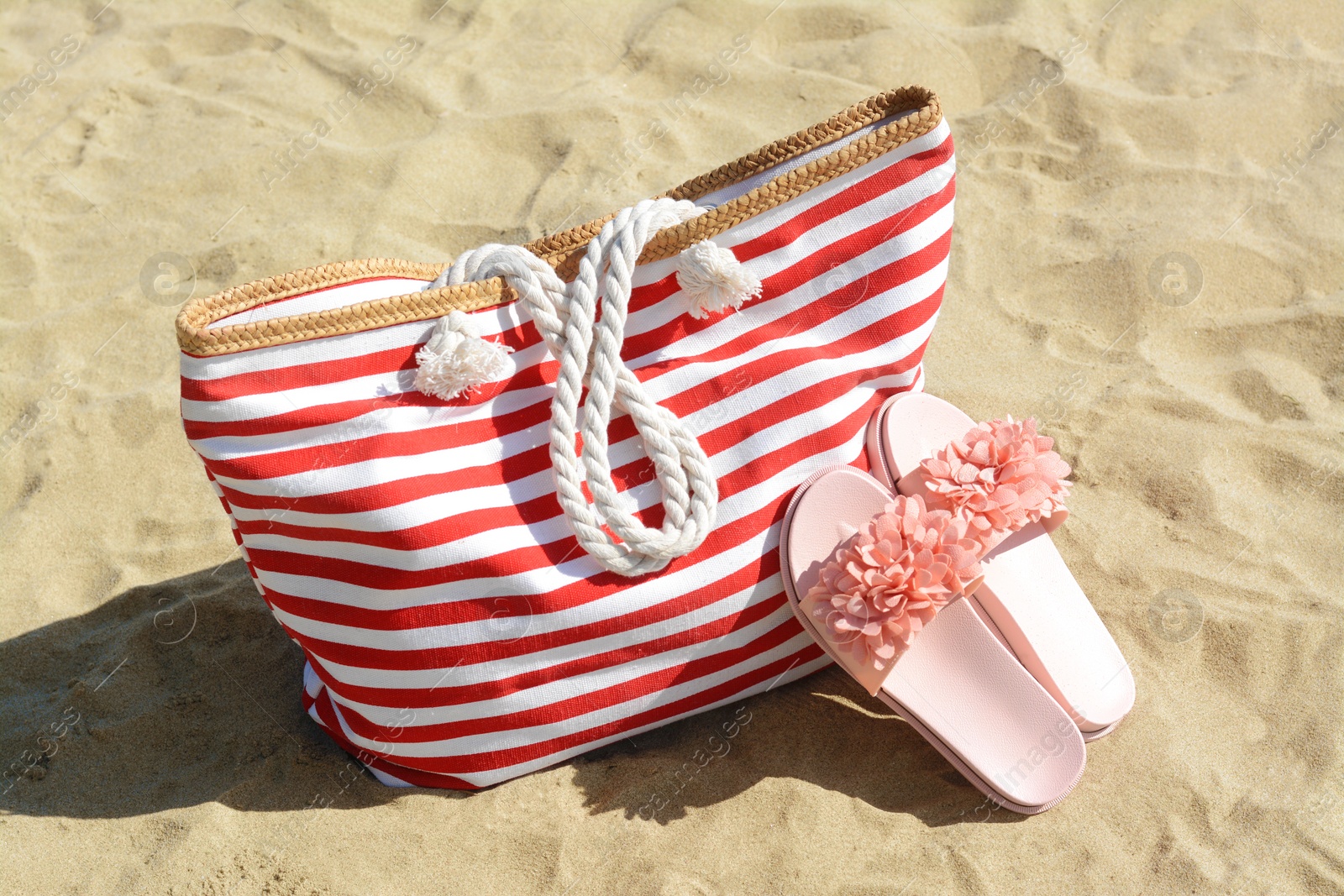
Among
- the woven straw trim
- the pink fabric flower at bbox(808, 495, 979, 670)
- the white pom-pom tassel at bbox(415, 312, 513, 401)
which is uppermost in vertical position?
the woven straw trim

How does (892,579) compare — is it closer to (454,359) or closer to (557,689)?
(557,689)

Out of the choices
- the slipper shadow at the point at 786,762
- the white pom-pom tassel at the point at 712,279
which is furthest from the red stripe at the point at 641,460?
the slipper shadow at the point at 786,762

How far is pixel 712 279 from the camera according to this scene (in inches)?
76.0

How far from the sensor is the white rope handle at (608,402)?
186 centimetres

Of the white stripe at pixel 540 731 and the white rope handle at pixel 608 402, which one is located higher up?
the white rope handle at pixel 608 402

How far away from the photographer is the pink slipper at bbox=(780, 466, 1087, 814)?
1825 millimetres

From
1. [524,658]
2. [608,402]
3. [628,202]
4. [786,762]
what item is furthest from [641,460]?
[628,202]

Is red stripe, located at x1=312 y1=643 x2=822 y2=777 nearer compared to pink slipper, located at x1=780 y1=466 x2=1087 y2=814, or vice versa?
pink slipper, located at x1=780 y1=466 x2=1087 y2=814

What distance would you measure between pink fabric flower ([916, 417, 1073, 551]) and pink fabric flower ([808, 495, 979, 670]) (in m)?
0.07

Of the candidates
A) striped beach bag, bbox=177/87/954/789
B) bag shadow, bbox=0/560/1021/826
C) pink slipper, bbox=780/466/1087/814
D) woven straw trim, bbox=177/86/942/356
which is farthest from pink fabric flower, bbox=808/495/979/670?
woven straw trim, bbox=177/86/942/356

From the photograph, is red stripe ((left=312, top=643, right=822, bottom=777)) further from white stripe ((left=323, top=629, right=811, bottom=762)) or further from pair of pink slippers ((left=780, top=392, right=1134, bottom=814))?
pair of pink slippers ((left=780, top=392, right=1134, bottom=814))

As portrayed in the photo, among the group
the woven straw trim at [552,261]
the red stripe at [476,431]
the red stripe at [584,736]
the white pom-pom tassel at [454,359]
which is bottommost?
the red stripe at [584,736]

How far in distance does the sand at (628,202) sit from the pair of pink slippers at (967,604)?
0.11 metres

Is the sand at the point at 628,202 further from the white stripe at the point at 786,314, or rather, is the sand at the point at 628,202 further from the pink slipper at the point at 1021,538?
the white stripe at the point at 786,314
